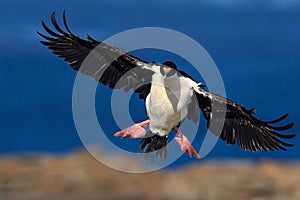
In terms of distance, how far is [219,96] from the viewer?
69.9ft

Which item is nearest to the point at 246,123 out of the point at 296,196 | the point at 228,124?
the point at 228,124

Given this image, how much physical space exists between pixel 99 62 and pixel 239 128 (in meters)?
3.42

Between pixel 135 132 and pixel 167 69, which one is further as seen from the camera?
pixel 135 132

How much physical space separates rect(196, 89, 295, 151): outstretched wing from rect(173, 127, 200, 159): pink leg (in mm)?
934

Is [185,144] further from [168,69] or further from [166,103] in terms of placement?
[168,69]

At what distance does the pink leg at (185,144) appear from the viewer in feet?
69.1

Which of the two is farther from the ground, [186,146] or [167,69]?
[167,69]

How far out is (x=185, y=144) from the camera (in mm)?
21141

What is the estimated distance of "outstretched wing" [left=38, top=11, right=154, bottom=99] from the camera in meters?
21.2

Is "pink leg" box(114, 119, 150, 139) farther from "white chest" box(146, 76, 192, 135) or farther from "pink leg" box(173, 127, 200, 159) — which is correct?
"pink leg" box(173, 127, 200, 159)

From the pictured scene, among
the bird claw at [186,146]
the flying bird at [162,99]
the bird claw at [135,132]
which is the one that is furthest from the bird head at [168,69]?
the bird claw at [186,146]

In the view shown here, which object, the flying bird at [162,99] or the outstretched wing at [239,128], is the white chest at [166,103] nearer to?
the flying bird at [162,99]

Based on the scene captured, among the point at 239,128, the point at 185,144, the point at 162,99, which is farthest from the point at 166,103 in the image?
the point at 239,128

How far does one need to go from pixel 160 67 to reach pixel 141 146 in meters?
1.68
